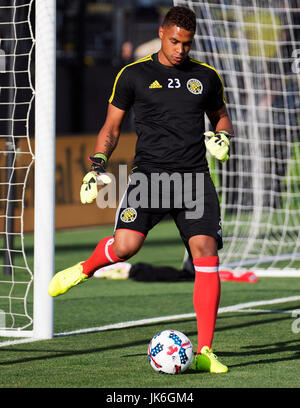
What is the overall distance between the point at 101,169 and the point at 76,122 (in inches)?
539

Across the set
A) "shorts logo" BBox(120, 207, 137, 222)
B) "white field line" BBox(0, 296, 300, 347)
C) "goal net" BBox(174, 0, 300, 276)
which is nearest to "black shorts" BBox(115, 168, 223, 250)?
"shorts logo" BBox(120, 207, 137, 222)

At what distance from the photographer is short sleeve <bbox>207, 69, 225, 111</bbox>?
5957 millimetres

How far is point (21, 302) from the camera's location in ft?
28.1

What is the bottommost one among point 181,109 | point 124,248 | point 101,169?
point 124,248

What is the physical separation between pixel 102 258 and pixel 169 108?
3.32 feet

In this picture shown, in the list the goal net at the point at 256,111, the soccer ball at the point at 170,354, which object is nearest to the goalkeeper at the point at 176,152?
the soccer ball at the point at 170,354

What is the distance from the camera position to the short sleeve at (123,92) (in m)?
5.93

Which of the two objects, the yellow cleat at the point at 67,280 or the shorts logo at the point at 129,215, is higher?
the shorts logo at the point at 129,215

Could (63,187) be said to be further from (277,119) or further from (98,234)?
(277,119)

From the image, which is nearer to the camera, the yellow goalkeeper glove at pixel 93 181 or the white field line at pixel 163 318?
the yellow goalkeeper glove at pixel 93 181

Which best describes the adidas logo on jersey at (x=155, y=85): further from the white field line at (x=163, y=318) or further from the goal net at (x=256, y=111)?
the goal net at (x=256, y=111)

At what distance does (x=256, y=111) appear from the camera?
12188mm

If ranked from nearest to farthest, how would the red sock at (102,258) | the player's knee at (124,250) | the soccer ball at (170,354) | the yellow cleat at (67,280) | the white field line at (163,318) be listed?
the soccer ball at (170,354) → the player's knee at (124,250) → the red sock at (102,258) → the yellow cleat at (67,280) → the white field line at (163,318)

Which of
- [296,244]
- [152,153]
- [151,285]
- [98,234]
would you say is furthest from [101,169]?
[98,234]
